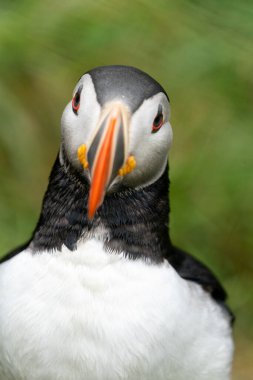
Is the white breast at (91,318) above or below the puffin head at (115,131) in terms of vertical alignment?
below

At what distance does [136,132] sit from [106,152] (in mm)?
183

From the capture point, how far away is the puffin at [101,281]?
11.1 feet

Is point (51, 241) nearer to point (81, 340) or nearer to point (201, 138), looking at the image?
point (81, 340)

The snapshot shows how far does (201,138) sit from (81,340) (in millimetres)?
2523

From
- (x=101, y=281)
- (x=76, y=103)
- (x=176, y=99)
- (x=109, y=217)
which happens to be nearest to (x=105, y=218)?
(x=109, y=217)

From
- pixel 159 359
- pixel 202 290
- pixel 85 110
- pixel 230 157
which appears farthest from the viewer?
pixel 230 157

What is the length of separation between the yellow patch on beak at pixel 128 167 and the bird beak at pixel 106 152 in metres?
0.03

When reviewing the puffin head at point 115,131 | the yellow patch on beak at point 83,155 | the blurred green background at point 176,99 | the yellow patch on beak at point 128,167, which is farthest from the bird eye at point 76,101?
the blurred green background at point 176,99

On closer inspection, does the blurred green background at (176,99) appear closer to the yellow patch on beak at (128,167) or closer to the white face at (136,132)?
the white face at (136,132)

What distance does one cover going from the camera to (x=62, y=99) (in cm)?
609

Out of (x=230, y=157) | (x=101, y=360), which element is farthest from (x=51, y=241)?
(x=230, y=157)

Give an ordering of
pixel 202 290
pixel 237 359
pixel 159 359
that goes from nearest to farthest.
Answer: pixel 159 359, pixel 202 290, pixel 237 359

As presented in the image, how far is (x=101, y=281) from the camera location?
341cm

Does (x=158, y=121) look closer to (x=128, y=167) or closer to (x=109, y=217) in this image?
(x=128, y=167)
